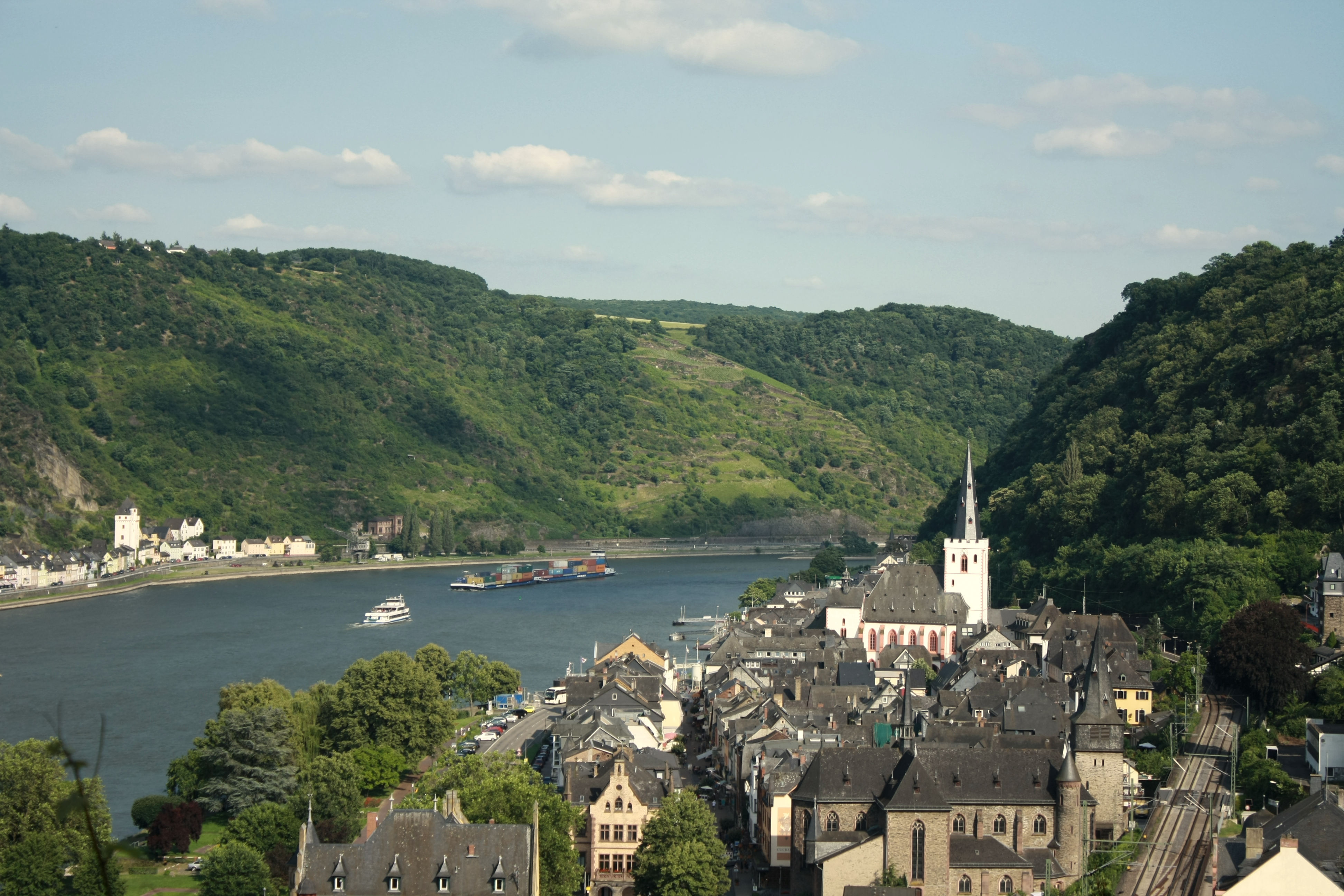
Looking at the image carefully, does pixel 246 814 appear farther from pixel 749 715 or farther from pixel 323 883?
pixel 749 715

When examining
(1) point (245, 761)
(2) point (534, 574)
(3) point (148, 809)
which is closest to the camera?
(3) point (148, 809)

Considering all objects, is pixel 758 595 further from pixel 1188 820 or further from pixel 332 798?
pixel 1188 820

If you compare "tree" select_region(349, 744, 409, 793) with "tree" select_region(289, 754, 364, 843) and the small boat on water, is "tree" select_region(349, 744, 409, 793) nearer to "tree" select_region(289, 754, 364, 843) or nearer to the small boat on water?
"tree" select_region(289, 754, 364, 843)

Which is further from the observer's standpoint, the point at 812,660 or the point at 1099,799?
the point at 812,660

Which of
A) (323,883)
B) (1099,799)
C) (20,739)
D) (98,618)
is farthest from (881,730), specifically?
(98,618)

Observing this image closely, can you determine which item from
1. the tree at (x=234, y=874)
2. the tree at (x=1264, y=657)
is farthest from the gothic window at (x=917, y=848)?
the tree at (x=1264, y=657)

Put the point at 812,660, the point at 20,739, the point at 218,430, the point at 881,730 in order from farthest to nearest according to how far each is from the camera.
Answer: the point at 218,430 < the point at 812,660 < the point at 20,739 < the point at 881,730

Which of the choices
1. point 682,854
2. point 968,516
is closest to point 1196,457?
point 968,516
